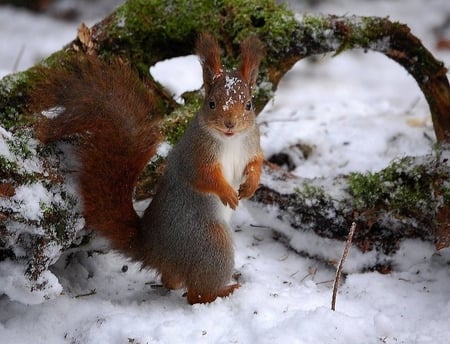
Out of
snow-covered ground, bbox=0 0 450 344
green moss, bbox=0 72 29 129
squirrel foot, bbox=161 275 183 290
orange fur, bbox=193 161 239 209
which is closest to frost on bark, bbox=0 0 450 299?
green moss, bbox=0 72 29 129

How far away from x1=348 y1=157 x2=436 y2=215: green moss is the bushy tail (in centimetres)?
80

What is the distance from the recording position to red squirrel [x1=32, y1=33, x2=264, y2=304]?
5.63ft

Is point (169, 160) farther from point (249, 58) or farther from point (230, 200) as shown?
point (249, 58)

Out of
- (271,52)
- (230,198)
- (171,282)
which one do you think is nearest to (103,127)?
(230,198)

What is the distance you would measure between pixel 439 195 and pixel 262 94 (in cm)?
78

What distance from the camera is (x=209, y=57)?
6.06 feet

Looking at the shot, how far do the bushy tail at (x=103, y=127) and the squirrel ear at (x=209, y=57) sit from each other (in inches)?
7.4

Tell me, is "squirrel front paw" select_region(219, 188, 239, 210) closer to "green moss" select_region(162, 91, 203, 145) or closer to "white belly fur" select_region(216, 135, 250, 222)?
"white belly fur" select_region(216, 135, 250, 222)

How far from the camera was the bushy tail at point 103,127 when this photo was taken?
1682mm

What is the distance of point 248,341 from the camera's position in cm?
166

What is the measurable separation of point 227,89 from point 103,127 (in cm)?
36

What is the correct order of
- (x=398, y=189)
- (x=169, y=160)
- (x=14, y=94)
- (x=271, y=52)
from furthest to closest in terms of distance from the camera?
(x=271, y=52), (x=14, y=94), (x=398, y=189), (x=169, y=160)

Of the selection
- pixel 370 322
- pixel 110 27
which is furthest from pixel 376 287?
pixel 110 27

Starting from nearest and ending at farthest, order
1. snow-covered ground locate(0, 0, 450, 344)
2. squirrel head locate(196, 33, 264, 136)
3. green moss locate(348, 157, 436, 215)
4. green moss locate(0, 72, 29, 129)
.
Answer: snow-covered ground locate(0, 0, 450, 344) < squirrel head locate(196, 33, 264, 136) < green moss locate(348, 157, 436, 215) < green moss locate(0, 72, 29, 129)
